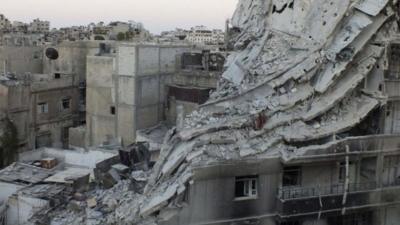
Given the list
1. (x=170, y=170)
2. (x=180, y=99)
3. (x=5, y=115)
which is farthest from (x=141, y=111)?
(x=170, y=170)

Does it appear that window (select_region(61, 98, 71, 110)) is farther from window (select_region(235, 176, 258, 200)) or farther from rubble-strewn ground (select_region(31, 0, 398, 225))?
window (select_region(235, 176, 258, 200))

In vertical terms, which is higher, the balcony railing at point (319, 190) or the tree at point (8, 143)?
the balcony railing at point (319, 190)

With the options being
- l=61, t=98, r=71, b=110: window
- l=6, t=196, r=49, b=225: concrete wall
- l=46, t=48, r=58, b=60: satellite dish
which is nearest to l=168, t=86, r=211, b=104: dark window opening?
l=61, t=98, r=71, b=110: window

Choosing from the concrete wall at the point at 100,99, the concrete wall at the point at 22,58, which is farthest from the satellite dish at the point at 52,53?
the concrete wall at the point at 100,99

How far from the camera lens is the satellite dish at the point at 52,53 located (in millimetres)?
36178

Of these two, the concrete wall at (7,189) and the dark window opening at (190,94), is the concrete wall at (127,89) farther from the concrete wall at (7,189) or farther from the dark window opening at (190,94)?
the concrete wall at (7,189)

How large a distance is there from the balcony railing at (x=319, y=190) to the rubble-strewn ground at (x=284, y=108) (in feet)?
4.14

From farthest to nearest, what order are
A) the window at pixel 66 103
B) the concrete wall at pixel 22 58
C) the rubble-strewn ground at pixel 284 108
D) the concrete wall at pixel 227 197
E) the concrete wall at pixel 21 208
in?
the concrete wall at pixel 22 58 < the window at pixel 66 103 < the concrete wall at pixel 21 208 < the rubble-strewn ground at pixel 284 108 < the concrete wall at pixel 227 197

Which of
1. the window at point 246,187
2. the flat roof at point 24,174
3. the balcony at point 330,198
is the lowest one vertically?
the flat roof at point 24,174

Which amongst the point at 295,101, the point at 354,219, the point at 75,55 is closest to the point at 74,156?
the point at 75,55

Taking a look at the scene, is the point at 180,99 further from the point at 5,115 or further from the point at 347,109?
the point at 347,109

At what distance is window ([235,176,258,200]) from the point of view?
49.4ft

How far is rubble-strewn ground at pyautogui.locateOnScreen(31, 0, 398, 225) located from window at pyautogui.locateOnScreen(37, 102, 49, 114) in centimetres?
1432

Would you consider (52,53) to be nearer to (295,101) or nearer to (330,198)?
(295,101)
